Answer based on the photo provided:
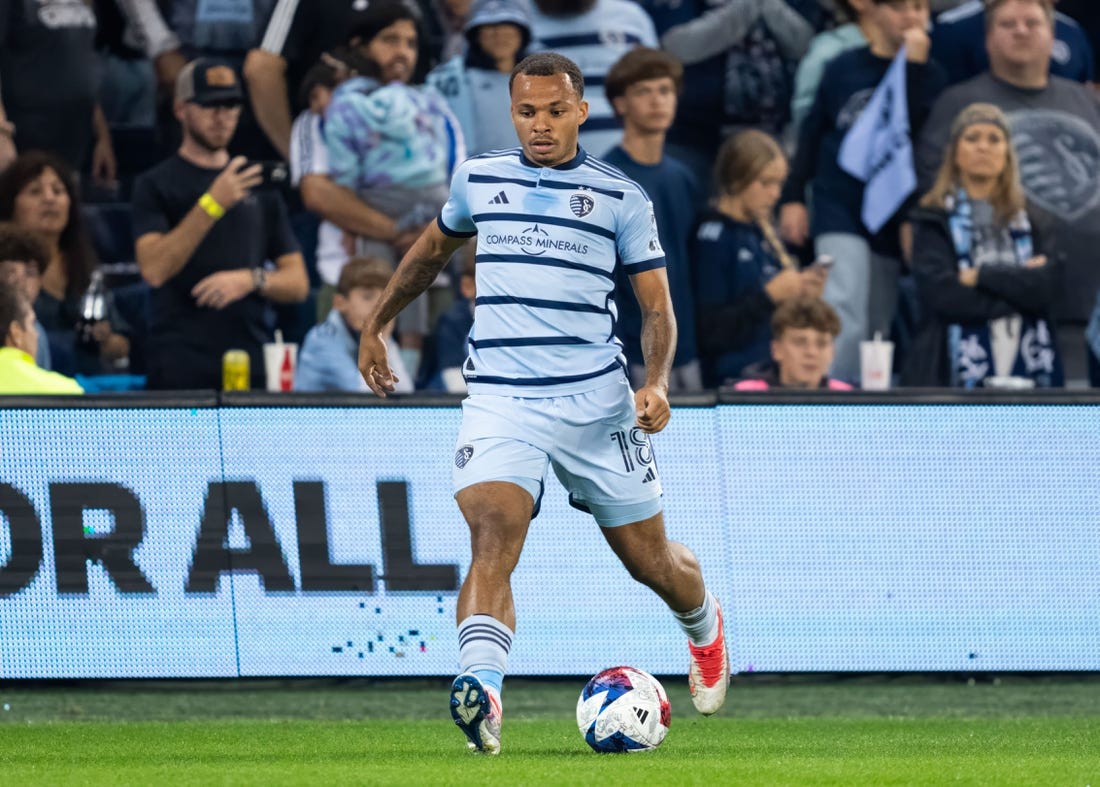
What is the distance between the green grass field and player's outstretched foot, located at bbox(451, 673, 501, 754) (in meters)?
0.10

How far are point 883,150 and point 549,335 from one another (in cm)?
572

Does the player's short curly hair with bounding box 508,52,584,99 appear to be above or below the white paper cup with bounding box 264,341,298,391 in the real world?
above

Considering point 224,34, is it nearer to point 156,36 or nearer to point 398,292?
point 156,36

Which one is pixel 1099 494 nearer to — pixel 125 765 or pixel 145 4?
pixel 125 765

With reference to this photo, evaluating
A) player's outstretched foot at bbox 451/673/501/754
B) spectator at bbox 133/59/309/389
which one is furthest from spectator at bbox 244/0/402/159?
player's outstretched foot at bbox 451/673/501/754

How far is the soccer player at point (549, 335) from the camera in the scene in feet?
Result: 21.0

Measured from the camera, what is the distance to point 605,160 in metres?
11.2

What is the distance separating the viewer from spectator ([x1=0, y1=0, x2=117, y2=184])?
1166cm

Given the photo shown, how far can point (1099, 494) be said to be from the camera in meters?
9.34

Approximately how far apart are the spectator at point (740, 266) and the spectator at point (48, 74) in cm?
402

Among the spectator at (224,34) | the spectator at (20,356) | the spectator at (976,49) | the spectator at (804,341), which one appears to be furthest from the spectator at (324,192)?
the spectator at (976,49)

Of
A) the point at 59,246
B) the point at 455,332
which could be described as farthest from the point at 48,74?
the point at 455,332

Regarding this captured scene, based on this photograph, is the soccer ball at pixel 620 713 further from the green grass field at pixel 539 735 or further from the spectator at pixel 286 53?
the spectator at pixel 286 53

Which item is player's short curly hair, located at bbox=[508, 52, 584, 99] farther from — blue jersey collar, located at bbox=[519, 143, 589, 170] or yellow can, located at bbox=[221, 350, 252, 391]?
yellow can, located at bbox=[221, 350, 252, 391]
